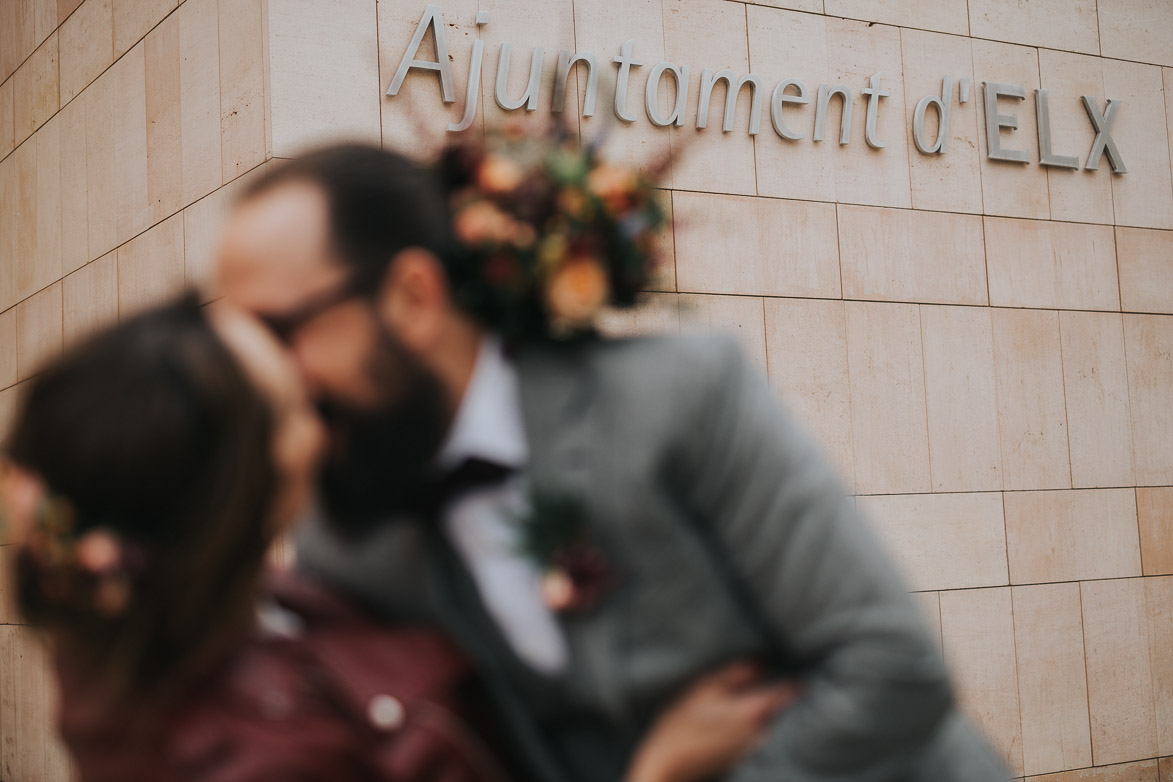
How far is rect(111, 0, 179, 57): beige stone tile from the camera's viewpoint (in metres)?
6.31

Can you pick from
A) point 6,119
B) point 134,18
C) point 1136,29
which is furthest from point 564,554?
point 6,119

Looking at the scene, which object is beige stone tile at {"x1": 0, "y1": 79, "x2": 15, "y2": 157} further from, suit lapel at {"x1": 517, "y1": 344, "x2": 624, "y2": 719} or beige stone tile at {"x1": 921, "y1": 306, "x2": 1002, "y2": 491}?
suit lapel at {"x1": 517, "y1": 344, "x2": 624, "y2": 719}

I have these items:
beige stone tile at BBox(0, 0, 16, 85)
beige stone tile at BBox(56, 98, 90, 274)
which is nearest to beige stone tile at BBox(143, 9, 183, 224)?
beige stone tile at BBox(56, 98, 90, 274)

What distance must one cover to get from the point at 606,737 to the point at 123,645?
0.71 meters

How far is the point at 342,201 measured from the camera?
174 centimetres

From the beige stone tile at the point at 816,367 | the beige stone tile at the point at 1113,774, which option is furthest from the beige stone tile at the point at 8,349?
the beige stone tile at the point at 1113,774

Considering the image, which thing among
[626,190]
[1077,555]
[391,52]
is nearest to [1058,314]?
[1077,555]

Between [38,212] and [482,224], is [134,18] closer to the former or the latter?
[38,212]

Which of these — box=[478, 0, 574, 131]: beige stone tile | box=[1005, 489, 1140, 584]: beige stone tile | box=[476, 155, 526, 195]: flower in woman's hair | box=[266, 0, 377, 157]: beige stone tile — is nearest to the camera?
box=[476, 155, 526, 195]: flower in woman's hair

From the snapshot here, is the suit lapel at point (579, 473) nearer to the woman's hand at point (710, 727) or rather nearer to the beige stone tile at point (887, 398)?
the woman's hand at point (710, 727)

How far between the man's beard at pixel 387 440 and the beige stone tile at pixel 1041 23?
20.6 feet

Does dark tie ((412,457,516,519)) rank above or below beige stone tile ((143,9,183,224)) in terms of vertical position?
below

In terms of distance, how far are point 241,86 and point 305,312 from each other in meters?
4.25

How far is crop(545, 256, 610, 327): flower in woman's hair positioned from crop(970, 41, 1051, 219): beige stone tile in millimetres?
5757
